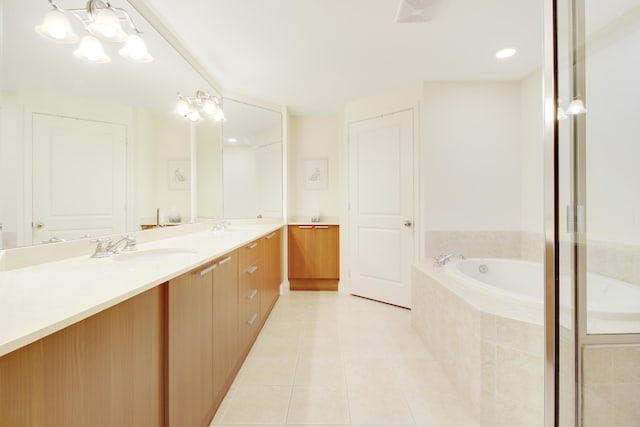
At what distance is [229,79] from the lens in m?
2.58

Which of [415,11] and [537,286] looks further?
[537,286]

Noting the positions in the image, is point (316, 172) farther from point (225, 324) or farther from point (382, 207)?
point (225, 324)

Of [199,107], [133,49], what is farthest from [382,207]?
[133,49]

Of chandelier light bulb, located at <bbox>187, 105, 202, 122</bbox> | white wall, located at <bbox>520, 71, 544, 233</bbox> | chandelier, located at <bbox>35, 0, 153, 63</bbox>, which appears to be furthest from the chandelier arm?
white wall, located at <bbox>520, 71, 544, 233</bbox>

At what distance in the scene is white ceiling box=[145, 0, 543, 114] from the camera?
5.41ft

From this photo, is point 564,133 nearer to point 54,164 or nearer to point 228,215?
point 54,164

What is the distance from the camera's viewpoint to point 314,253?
3.27 metres

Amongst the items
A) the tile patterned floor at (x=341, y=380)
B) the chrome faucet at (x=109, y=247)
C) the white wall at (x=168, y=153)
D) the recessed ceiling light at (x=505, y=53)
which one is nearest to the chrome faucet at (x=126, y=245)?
the chrome faucet at (x=109, y=247)

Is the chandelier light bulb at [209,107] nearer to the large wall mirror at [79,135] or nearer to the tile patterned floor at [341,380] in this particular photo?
the large wall mirror at [79,135]

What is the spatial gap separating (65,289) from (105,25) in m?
1.25

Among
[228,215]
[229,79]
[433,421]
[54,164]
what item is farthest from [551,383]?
[229,79]

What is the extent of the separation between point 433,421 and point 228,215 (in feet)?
7.97

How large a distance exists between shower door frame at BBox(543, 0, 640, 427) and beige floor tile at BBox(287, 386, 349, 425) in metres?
0.87

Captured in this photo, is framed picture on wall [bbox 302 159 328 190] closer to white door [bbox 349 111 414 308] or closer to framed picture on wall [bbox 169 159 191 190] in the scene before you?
white door [bbox 349 111 414 308]
